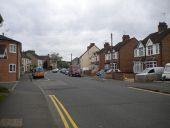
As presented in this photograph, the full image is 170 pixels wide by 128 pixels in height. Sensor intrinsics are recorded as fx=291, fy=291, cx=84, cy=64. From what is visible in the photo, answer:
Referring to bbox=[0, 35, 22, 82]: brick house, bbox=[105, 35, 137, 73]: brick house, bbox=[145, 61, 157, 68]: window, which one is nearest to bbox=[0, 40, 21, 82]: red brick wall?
bbox=[0, 35, 22, 82]: brick house

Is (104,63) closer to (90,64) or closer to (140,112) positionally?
(90,64)

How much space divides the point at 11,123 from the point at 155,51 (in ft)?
144

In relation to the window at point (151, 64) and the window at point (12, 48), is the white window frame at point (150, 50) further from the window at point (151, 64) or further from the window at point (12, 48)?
the window at point (12, 48)

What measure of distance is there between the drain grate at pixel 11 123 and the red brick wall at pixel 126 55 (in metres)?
58.0

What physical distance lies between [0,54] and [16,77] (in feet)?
56.8

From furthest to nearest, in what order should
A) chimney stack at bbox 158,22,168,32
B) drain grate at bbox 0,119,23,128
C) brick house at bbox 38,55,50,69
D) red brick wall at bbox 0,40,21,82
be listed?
brick house at bbox 38,55,50,69 < chimney stack at bbox 158,22,168,32 < red brick wall at bbox 0,40,21,82 < drain grate at bbox 0,119,23,128

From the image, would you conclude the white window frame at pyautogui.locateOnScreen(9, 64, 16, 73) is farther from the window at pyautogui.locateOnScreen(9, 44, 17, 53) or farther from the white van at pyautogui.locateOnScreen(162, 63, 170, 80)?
the white van at pyautogui.locateOnScreen(162, 63, 170, 80)

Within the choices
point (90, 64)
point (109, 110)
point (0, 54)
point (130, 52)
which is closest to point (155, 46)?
point (130, 52)

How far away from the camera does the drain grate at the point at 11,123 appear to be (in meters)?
9.60

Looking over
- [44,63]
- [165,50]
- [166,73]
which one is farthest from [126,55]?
[44,63]

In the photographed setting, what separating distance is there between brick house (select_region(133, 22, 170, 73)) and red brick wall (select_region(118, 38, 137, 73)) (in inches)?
273

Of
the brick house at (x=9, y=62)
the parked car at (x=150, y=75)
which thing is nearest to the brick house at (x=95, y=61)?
the brick house at (x=9, y=62)

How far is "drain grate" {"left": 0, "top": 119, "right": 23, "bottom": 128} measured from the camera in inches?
378

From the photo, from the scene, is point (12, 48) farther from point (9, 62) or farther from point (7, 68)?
point (7, 68)
